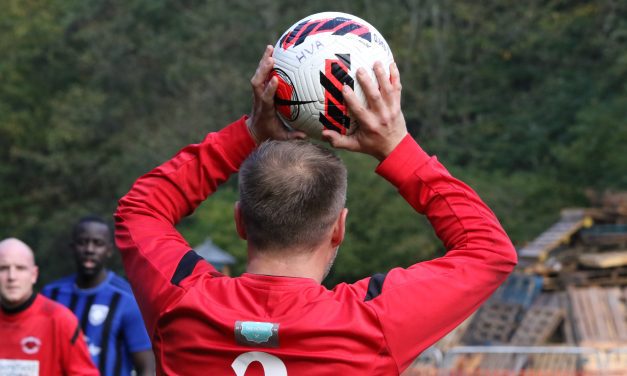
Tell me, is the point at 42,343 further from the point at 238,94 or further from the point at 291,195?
the point at 238,94

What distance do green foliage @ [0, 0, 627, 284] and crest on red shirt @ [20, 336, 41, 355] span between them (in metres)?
24.3

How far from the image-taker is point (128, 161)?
40469mm

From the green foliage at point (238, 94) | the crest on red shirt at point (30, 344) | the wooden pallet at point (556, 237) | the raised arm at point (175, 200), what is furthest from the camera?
the green foliage at point (238, 94)

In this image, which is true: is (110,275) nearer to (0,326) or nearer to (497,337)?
(0,326)

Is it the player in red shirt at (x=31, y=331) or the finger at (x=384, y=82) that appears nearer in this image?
the finger at (x=384, y=82)

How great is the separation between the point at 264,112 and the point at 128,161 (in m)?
37.8

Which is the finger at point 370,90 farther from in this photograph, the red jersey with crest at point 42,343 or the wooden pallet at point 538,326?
the wooden pallet at point 538,326

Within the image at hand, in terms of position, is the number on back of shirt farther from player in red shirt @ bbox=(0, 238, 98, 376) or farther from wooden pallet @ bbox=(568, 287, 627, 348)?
wooden pallet @ bbox=(568, 287, 627, 348)

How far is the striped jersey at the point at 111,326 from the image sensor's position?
7.36m

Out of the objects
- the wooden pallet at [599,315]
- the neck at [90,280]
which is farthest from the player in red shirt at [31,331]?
the wooden pallet at [599,315]

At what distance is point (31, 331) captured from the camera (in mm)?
6367

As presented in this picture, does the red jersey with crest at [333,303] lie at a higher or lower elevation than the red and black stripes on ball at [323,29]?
lower

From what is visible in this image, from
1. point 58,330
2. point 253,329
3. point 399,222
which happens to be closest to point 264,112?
point 253,329

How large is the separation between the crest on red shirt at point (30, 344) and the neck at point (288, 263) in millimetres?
3801
